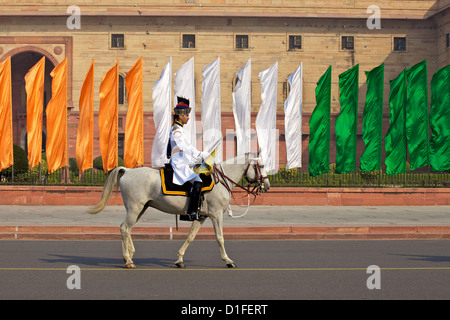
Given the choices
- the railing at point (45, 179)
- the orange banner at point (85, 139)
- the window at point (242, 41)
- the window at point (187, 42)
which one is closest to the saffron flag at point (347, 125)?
the railing at point (45, 179)

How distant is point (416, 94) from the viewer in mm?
27734

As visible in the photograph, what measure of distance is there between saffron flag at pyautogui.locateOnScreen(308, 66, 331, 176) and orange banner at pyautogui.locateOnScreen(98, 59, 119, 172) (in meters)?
7.80

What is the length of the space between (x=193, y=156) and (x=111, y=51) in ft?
127

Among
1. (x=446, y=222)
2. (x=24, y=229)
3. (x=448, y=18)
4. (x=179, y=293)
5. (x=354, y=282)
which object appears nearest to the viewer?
(x=179, y=293)

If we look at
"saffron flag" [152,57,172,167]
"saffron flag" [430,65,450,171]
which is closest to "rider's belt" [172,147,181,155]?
"saffron flag" [430,65,450,171]

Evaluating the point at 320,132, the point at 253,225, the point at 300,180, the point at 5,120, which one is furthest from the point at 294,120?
the point at 253,225

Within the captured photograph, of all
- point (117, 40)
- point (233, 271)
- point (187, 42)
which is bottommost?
point (233, 271)

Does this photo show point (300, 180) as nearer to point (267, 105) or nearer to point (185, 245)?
point (267, 105)

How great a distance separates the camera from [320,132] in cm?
2839

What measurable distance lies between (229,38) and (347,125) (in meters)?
22.4

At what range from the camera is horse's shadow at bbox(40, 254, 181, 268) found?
37.7 ft

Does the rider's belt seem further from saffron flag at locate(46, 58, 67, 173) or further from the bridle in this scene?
saffron flag at locate(46, 58, 67, 173)
